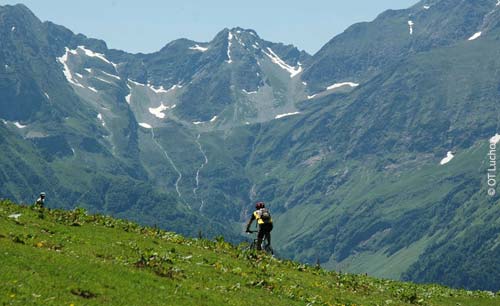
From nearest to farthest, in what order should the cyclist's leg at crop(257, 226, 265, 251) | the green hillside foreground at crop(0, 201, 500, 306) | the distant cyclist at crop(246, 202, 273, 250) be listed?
the green hillside foreground at crop(0, 201, 500, 306)
the distant cyclist at crop(246, 202, 273, 250)
the cyclist's leg at crop(257, 226, 265, 251)

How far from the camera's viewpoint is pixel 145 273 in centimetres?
2894

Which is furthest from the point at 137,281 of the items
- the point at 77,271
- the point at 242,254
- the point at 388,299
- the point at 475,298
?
the point at 475,298

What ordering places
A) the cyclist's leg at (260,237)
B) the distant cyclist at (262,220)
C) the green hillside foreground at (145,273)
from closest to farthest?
the green hillside foreground at (145,273), the distant cyclist at (262,220), the cyclist's leg at (260,237)

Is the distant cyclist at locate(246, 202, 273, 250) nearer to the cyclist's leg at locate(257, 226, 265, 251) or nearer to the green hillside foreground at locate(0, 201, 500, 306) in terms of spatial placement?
the cyclist's leg at locate(257, 226, 265, 251)

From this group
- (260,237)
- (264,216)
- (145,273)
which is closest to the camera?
(145,273)

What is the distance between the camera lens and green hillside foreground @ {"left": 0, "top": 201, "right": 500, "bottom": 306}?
24516mm

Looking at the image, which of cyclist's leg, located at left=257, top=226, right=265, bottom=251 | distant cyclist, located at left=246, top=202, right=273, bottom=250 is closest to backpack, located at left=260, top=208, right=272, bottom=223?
distant cyclist, located at left=246, top=202, right=273, bottom=250

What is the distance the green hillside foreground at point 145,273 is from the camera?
24516mm

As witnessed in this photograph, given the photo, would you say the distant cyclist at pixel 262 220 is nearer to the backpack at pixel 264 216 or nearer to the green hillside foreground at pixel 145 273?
the backpack at pixel 264 216

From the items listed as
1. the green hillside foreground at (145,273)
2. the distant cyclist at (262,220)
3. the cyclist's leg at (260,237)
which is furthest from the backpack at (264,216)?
the green hillside foreground at (145,273)

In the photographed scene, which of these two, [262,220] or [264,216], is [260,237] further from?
[264,216]

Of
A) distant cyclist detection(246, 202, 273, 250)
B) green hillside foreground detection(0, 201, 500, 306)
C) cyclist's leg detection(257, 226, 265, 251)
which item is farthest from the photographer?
cyclist's leg detection(257, 226, 265, 251)

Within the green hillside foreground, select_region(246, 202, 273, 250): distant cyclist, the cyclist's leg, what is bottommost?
the green hillside foreground

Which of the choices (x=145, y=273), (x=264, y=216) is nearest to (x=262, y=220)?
(x=264, y=216)
